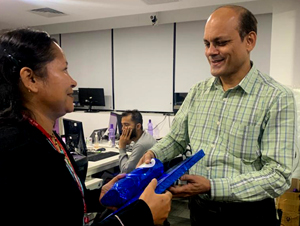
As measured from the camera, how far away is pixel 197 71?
5.32 meters

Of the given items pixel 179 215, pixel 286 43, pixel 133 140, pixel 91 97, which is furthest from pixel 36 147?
pixel 91 97

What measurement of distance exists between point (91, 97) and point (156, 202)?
17.5 feet

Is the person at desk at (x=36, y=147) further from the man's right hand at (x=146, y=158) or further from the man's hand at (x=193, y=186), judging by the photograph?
the man's right hand at (x=146, y=158)

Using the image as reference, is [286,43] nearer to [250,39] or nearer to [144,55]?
[144,55]

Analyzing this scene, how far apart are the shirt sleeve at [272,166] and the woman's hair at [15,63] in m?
0.76

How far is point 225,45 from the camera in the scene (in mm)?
1130

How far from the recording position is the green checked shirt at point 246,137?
3.34ft

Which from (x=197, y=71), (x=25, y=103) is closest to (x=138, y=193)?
(x=25, y=103)

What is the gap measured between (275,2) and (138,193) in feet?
13.4

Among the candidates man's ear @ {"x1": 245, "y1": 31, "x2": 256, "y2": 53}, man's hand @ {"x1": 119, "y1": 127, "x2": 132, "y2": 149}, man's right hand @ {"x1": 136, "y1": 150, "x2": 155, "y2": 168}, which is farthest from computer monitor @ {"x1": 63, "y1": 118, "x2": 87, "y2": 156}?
man's ear @ {"x1": 245, "y1": 31, "x2": 256, "y2": 53}

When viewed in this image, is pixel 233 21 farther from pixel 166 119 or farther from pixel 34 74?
pixel 166 119

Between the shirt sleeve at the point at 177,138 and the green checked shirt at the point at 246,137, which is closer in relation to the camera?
the green checked shirt at the point at 246,137

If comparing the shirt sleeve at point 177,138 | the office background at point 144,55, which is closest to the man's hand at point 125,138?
the shirt sleeve at point 177,138

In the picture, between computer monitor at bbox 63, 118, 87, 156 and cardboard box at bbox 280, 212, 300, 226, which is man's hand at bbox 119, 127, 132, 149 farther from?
cardboard box at bbox 280, 212, 300, 226
